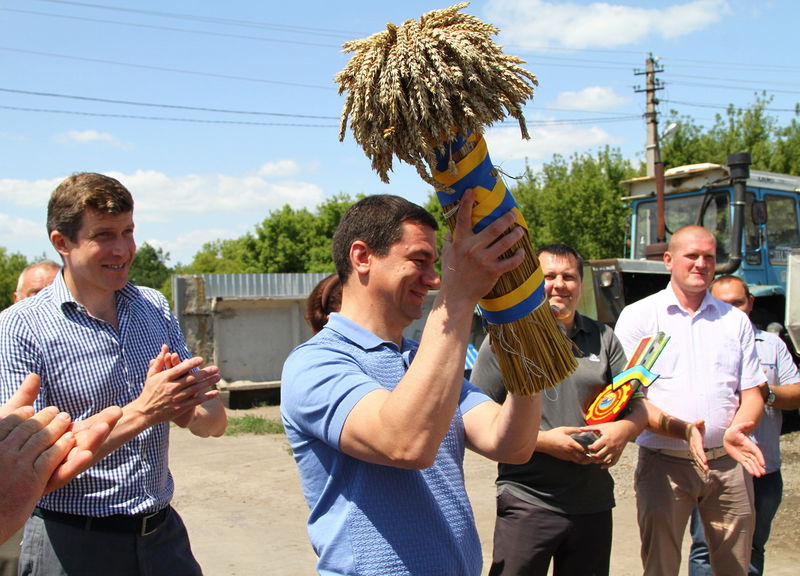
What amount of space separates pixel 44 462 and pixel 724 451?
11.0 ft

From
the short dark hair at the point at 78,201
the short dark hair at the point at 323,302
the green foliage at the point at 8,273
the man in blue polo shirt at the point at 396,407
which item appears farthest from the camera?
the green foliage at the point at 8,273

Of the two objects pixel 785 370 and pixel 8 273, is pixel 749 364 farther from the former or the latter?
pixel 8 273

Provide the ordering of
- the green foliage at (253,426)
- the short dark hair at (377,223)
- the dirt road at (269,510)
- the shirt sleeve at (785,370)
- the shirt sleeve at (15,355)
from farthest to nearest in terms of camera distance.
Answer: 1. the green foliage at (253,426)
2. the dirt road at (269,510)
3. the shirt sleeve at (785,370)
4. the shirt sleeve at (15,355)
5. the short dark hair at (377,223)

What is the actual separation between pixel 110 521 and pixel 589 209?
28.9 metres

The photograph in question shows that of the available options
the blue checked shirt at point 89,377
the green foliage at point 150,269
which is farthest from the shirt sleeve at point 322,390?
the green foliage at point 150,269

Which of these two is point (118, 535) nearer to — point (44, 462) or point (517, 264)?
point (44, 462)

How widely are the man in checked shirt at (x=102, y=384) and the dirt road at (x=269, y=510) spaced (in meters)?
2.53

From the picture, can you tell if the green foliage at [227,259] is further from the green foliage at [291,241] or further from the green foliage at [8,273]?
the green foliage at [8,273]

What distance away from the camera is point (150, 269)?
9106 cm

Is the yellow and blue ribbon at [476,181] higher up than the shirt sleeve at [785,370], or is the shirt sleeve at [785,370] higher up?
the yellow and blue ribbon at [476,181]

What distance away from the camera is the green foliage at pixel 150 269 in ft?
278

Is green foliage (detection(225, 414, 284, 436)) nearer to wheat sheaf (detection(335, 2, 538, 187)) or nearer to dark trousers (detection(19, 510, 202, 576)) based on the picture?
dark trousers (detection(19, 510, 202, 576))

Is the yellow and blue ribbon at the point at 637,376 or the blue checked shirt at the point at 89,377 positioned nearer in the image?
the blue checked shirt at the point at 89,377

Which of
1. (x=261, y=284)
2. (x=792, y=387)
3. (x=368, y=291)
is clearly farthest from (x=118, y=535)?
(x=261, y=284)
